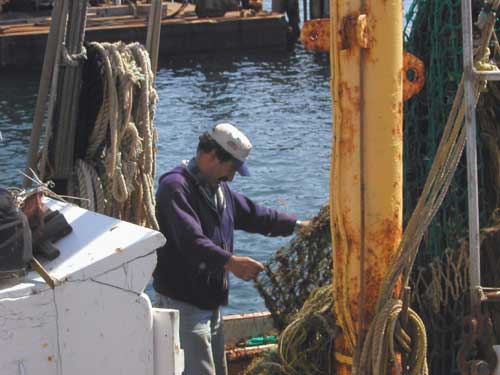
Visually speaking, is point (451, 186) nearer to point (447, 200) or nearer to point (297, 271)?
point (447, 200)

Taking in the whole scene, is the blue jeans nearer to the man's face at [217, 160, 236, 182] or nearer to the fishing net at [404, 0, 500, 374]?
the man's face at [217, 160, 236, 182]

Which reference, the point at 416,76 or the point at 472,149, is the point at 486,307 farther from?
the point at 416,76

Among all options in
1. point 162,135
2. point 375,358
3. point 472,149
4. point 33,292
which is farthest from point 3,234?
point 162,135

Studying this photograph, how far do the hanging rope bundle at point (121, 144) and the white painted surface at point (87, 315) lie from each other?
2.00 metres

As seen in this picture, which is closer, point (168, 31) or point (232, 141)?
point (232, 141)

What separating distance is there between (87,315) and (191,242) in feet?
4.54

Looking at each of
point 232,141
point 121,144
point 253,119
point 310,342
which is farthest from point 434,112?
point 253,119

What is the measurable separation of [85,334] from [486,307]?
1.63 meters

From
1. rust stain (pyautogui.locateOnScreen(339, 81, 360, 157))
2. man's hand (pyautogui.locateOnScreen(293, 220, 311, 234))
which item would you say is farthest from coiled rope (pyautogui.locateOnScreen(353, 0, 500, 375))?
man's hand (pyautogui.locateOnScreen(293, 220, 311, 234))

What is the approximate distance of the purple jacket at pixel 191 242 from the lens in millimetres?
4723

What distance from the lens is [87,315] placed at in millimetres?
3365

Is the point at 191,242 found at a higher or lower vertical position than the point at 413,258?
lower

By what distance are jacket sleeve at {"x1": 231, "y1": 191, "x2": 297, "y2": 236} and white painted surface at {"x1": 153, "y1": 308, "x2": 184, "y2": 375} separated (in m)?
1.86

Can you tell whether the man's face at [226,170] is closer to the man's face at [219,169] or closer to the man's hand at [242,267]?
the man's face at [219,169]
